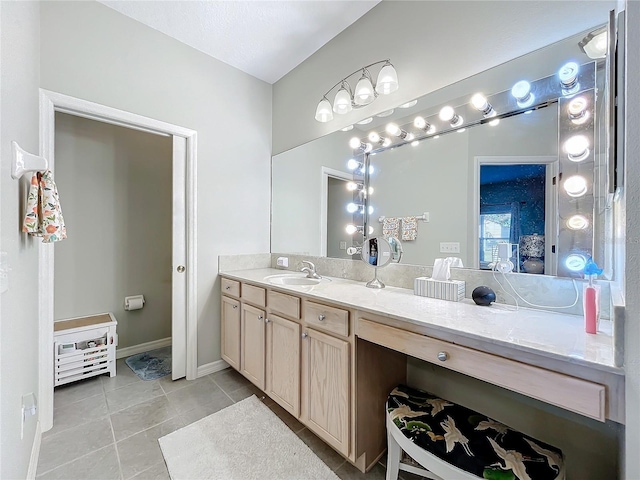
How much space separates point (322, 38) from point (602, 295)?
2.38m

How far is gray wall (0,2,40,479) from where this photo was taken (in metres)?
0.92

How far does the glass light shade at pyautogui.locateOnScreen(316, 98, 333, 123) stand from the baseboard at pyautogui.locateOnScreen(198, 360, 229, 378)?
7.38ft

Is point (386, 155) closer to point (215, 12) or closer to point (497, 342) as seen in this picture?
point (497, 342)

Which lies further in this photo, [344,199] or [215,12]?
[344,199]

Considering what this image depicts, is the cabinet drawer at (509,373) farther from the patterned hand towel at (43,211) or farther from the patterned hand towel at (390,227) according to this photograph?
the patterned hand towel at (43,211)

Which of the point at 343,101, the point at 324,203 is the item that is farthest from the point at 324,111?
the point at 324,203

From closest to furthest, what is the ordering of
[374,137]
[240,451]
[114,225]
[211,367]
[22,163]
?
[22,163] < [240,451] < [374,137] < [211,367] < [114,225]

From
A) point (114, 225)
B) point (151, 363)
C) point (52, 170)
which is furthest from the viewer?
point (114, 225)

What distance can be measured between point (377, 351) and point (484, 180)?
3.43ft

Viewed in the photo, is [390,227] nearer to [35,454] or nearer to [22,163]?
[22,163]

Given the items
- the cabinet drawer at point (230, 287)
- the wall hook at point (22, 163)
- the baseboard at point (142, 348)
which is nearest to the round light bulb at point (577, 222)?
the cabinet drawer at point (230, 287)

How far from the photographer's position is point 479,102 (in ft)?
4.59

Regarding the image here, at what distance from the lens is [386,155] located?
1869 millimetres

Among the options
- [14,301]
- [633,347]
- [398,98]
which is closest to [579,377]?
[633,347]
